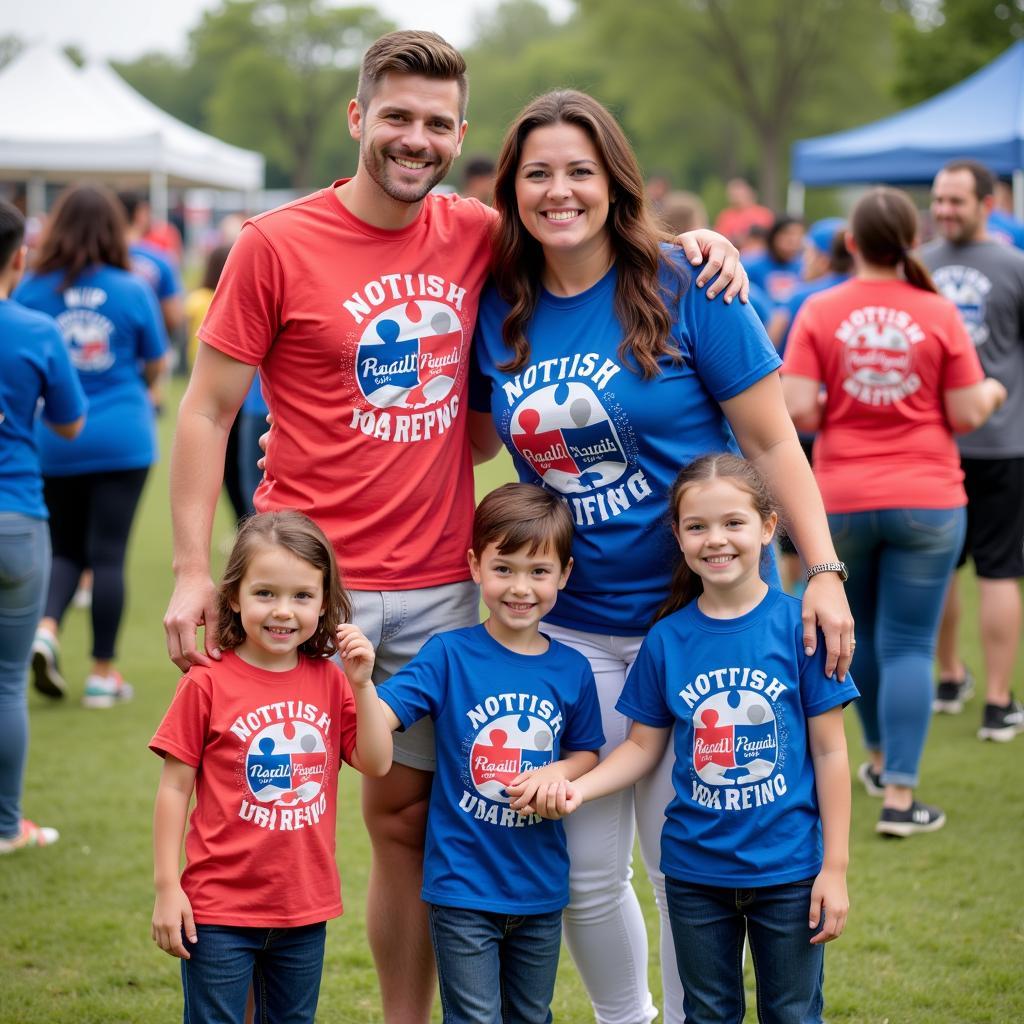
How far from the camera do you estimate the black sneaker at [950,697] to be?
6422mm

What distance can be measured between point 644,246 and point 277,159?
246ft

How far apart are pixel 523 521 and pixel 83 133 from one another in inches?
664

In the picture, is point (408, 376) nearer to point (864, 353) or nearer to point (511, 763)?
point (511, 763)

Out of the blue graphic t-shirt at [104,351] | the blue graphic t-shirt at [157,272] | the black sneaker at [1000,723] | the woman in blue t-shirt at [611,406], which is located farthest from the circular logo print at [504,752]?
the blue graphic t-shirt at [157,272]

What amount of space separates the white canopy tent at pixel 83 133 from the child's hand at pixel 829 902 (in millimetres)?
16453

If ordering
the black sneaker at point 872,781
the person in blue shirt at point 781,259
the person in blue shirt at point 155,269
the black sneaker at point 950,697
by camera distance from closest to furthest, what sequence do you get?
the black sneaker at point 872,781, the black sneaker at point 950,697, the person in blue shirt at point 155,269, the person in blue shirt at point 781,259

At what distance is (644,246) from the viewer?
2934mm

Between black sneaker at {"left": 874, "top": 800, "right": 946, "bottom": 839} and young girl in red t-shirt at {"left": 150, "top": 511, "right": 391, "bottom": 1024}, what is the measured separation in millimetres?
2675

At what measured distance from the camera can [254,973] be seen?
287cm

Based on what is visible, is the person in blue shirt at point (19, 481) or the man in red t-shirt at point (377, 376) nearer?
the man in red t-shirt at point (377, 376)

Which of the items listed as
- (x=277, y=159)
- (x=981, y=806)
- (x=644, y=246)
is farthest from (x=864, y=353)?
(x=277, y=159)

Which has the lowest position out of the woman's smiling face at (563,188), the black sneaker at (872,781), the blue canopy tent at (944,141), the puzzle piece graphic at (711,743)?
the black sneaker at (872,781)

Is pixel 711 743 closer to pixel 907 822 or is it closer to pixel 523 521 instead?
pixel 523 521

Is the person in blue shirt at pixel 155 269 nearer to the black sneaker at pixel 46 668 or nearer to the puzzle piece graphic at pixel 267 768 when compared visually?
the black sneaker at pixel 46 668
